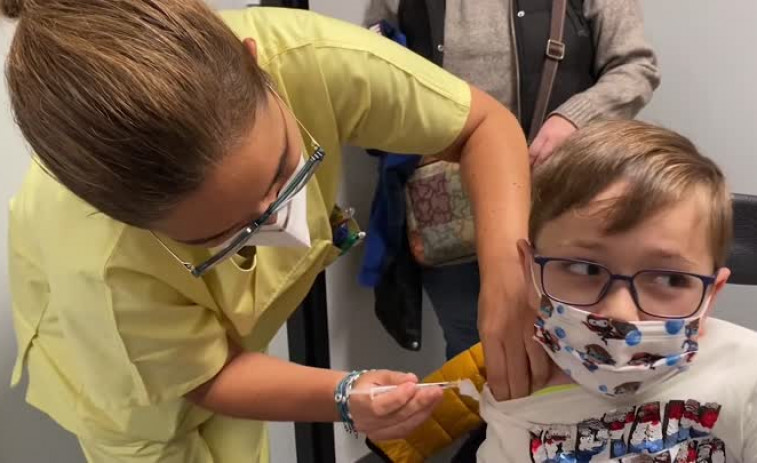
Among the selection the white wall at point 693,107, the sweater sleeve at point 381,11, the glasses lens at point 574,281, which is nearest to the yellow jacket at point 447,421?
the glasses lens at point 574,281

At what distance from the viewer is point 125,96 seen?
68 centimetres

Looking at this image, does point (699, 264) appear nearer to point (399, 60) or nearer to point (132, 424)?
point (399, 60)

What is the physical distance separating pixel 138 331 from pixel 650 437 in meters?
0.56

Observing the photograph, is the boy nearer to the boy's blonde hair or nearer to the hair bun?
the boy's blonde hair

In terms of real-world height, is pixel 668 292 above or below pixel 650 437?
above

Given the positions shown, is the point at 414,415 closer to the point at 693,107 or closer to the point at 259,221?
the point at 259,221

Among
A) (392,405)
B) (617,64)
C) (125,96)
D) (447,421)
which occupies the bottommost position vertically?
(447,421)

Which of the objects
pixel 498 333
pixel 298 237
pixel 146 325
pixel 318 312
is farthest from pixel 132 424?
pixel 318 312

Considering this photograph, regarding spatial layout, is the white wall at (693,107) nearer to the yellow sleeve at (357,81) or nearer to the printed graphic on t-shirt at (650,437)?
the yellow sleeve at (357,81)

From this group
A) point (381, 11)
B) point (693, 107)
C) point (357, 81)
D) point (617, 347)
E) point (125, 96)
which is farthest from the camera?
point (693, 107)

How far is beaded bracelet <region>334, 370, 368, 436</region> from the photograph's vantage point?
3.13 ft

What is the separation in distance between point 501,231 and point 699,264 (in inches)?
9.8

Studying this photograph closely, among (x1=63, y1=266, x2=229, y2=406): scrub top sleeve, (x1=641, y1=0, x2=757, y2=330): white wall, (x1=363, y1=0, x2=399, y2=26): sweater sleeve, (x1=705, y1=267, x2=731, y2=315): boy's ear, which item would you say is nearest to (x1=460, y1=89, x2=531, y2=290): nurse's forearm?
(x1=705, y1=267, x2=731, y2=315): boy's ear

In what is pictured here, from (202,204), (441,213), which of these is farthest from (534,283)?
Answer: (441,213)
